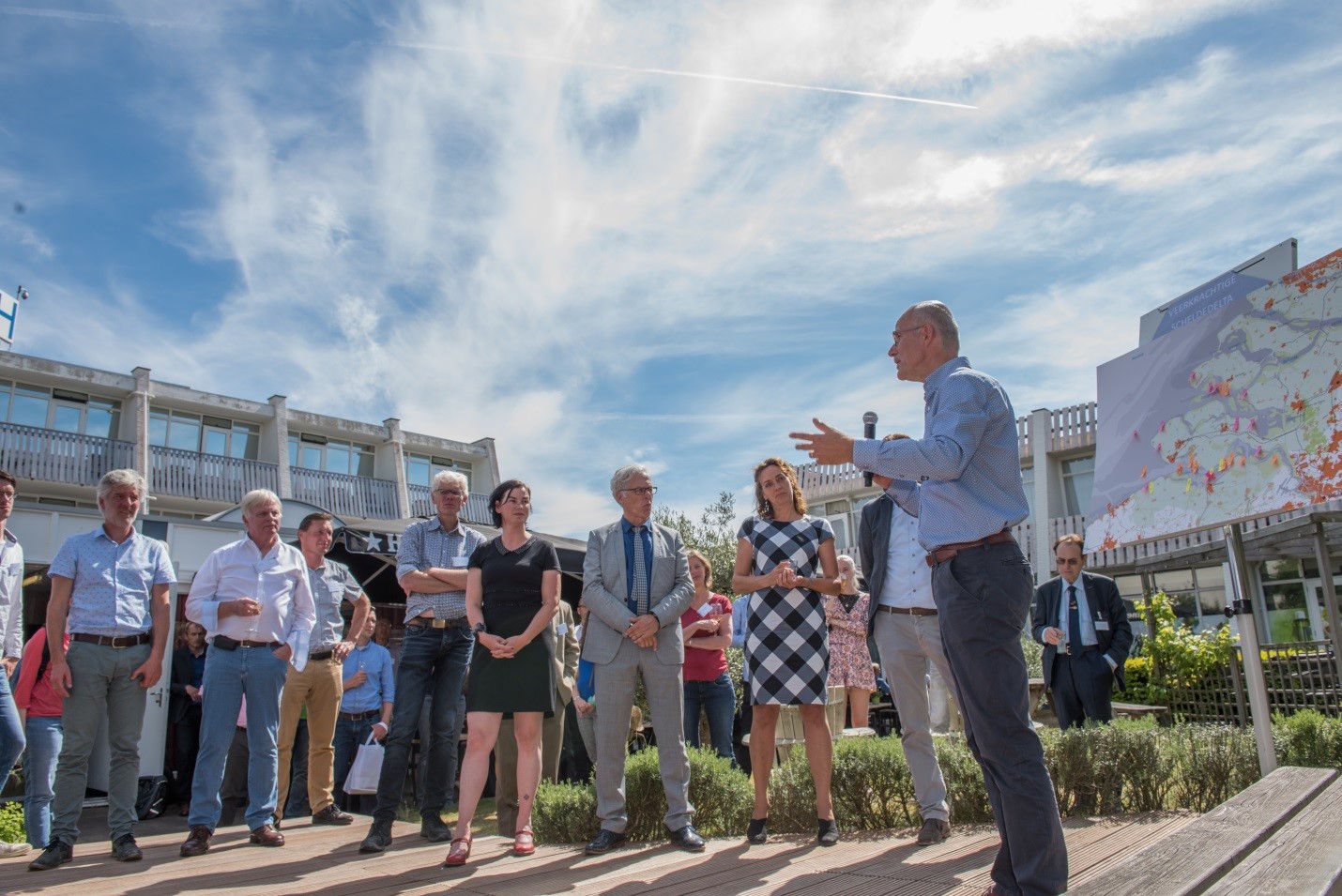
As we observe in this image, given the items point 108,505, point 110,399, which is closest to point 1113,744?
point 108,505

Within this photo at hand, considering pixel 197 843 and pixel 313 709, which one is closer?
pixel 197 843

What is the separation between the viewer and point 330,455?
32.7 meters

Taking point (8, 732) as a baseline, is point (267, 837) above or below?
below

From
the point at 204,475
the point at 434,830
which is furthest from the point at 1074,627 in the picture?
the point at 204,475

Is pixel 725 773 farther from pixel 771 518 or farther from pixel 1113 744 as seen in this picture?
pixel 1113 744

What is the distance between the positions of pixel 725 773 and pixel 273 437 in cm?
2899

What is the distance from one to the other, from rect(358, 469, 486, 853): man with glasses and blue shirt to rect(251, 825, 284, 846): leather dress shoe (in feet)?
1.53

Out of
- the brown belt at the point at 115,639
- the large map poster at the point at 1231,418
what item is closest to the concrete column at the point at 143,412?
the brown belt at the point at 115,639

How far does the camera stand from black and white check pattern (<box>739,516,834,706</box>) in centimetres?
425

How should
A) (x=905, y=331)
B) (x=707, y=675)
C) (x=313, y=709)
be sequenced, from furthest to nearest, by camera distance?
(x=707, y=675), (x=313, y=709), (x=905, y=331)

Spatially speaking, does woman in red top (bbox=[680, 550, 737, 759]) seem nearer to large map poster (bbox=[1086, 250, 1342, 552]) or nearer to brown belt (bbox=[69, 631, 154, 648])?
large map poster (bbox=[1086, 250, 1342, 552])

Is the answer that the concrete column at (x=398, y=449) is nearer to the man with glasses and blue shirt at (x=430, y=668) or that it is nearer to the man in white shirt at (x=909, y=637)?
the man with glasses and blue shirt at (x=430, y=668)

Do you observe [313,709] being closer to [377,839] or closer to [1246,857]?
[377,839]

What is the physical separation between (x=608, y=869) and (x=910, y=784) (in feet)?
5.43
